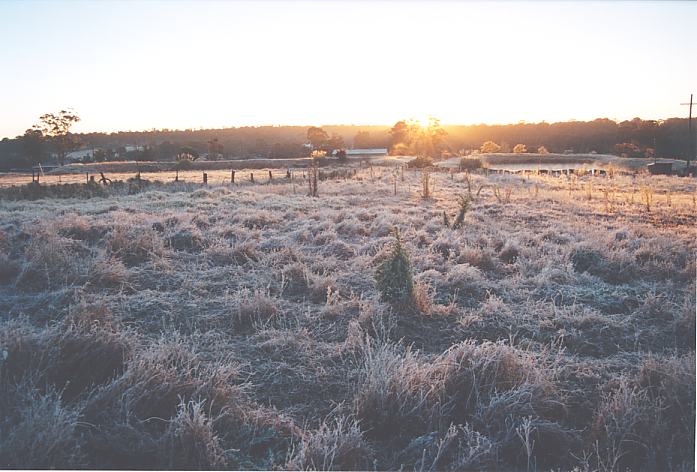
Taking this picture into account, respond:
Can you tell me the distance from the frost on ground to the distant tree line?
3569 millimetres

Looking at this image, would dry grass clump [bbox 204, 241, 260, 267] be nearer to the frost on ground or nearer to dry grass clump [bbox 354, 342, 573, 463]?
the frost on ground

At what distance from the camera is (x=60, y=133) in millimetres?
10734

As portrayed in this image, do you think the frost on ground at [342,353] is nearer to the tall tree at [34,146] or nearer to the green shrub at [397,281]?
the green shrub at [397,281]

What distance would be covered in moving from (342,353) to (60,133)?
33.9 feet

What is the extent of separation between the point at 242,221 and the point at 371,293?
5.16 metres

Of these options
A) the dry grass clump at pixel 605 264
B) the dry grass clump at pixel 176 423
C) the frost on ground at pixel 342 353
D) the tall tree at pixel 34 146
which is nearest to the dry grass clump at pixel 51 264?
the frost on ground at pixel 342 353

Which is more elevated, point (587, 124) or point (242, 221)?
point (587, 124)

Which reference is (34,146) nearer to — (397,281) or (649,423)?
(397,281)

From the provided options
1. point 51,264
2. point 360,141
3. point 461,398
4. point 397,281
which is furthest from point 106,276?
point 360,141

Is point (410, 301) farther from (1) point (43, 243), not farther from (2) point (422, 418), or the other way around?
(1) point (43, 243)

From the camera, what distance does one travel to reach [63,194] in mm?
15859

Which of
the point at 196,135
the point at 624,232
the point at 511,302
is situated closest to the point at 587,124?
the point at 196,135

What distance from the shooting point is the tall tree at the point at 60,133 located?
27.6 feet

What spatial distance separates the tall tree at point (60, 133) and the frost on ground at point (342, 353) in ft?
6.84
